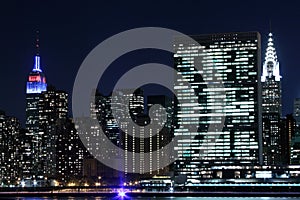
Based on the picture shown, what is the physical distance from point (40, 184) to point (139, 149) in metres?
27.2

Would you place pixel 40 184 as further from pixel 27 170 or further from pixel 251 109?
pixel 251 109

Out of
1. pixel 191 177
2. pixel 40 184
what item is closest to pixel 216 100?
pixel 191 177

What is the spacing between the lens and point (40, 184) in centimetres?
14738

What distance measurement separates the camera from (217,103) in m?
150

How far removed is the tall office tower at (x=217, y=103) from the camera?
14525cm

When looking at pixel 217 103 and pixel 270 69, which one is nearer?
pixel 217 103

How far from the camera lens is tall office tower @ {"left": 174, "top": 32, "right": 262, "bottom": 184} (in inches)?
5719

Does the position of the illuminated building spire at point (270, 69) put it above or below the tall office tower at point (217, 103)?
above

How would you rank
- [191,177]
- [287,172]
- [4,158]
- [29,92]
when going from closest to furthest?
[287,172], [191,177], [4,158], [29,92]

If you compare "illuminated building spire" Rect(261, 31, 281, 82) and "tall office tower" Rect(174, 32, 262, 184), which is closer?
"tall office tower" Rect(174, 32, 262, 184)

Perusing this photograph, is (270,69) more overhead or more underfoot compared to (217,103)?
more overhead

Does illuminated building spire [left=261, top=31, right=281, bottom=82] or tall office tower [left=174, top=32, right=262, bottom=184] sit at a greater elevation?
illuminated building spire [left=261, top=31, right=281, bottom=82]

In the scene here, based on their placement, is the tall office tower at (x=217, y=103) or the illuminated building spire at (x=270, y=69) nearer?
the tall office tower at (x=217, y=103)

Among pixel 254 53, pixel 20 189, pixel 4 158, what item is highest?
pixel 254 53
